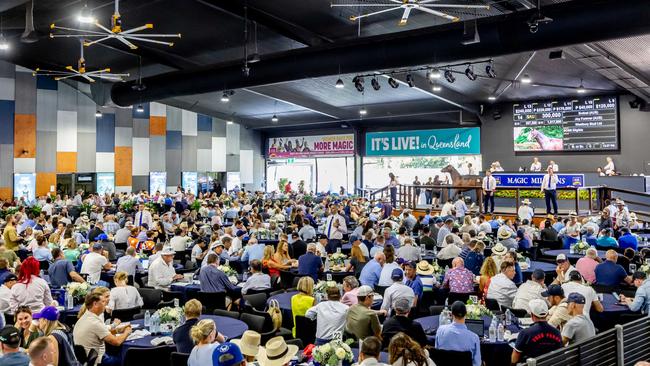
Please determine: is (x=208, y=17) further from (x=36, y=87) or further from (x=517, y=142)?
(x=517, y=142)

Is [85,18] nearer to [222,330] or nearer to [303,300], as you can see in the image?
[303,300]

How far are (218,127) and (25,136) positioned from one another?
9.22 meters

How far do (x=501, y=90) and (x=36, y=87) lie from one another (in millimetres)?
18352

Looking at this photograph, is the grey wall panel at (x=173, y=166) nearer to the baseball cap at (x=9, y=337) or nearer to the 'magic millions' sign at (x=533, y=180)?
the 'magic millions' sign at (x=533, y=180)

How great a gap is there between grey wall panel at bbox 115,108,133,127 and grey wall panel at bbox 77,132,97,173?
1345 millimetres

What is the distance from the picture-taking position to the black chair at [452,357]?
181 inches

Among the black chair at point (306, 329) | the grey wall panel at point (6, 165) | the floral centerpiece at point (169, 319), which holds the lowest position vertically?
the black chair at point (306, 329)

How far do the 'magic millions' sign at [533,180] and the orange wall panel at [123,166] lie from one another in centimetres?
1644

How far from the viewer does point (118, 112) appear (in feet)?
82.2

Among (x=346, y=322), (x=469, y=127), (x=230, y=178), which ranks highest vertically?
(x=469, y=127)

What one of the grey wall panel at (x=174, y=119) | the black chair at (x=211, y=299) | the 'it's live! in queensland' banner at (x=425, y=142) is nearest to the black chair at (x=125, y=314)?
the black chair at (x=211, y=299)

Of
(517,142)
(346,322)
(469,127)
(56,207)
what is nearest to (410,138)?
(469,127)

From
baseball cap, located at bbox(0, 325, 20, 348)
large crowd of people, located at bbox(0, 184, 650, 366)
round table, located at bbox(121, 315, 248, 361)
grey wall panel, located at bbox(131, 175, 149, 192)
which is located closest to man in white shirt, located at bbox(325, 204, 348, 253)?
large crowd of people, located at bbox(0, 184, 650, 366)

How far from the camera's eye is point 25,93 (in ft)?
72.0
